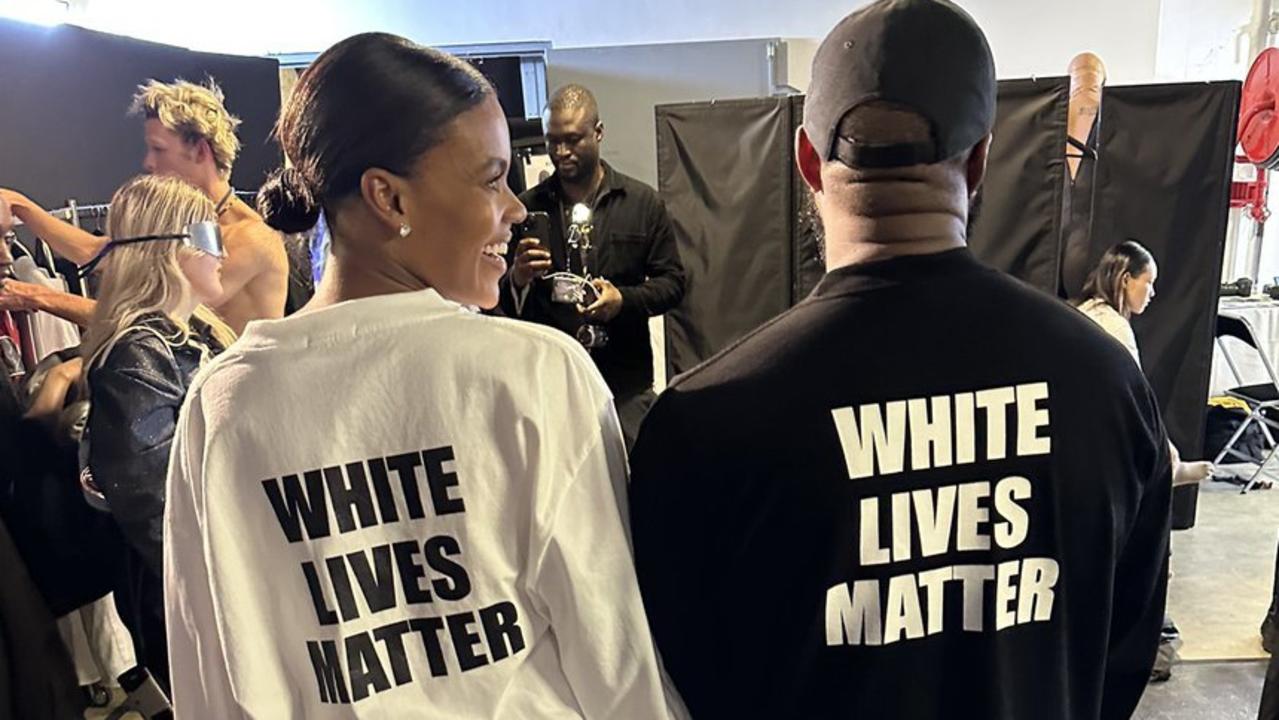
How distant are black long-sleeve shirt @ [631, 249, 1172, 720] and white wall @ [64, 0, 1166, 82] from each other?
4.44 meters

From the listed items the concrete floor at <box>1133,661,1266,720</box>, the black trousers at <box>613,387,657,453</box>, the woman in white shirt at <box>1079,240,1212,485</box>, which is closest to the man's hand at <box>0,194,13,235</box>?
the black trousers at <box>613,387,657,453</box>

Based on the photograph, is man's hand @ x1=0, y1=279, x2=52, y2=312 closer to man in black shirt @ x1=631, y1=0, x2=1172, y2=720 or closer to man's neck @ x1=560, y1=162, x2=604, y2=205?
man's neck @ x1=560, y1=162, x2=604, y2=205

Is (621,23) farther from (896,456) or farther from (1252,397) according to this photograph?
(896,456)

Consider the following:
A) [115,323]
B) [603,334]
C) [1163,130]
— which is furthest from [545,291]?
[1163,130]

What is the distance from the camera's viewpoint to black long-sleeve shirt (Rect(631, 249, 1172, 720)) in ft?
2.45

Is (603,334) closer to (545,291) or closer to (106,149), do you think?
(545,291)

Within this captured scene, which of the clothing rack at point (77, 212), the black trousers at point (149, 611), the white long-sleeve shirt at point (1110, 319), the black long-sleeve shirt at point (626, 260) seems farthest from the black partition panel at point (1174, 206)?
the clothing rack at point (77, 212)

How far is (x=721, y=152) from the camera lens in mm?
3576

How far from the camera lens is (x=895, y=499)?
759 mm

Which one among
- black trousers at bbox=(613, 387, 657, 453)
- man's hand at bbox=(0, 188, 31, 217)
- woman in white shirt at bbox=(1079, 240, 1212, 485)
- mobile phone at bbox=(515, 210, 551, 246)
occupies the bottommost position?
black trousers at bbox=(613, 387, 657, 453)

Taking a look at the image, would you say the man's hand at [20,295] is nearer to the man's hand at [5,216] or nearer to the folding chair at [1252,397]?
Result: the man's hand at [5,216]

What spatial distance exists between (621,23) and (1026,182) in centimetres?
275

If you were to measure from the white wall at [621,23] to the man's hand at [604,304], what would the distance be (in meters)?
2.95

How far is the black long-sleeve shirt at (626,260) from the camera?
2494 millimetres
